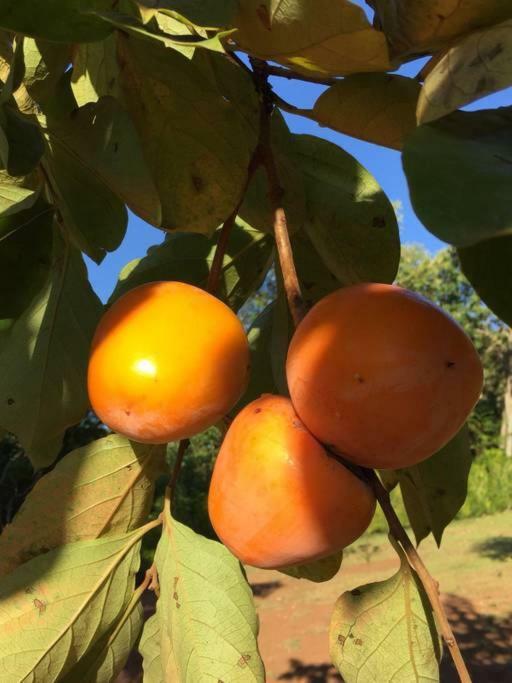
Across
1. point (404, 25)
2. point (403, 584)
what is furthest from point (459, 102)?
point (403, 584)

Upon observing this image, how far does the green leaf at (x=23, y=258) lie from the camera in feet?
3.63

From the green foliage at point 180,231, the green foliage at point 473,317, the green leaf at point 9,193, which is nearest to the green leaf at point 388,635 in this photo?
the green foliage at point 180,231

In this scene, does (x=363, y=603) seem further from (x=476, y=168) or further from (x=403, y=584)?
(x=476, y=168)

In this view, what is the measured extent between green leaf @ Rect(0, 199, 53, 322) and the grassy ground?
5.83 m

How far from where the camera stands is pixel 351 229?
1.23 m

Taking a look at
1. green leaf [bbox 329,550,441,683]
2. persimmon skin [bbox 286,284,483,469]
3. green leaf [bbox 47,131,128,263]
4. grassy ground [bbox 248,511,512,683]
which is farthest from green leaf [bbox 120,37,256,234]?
grassy ground [bbox 248,511,512,683]

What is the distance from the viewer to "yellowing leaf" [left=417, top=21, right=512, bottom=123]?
27.6 inches

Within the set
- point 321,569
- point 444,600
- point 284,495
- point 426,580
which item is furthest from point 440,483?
point 444,600

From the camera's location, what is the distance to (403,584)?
1.06 metres

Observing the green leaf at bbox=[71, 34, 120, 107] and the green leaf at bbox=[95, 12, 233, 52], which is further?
the green leaf at bbox=[71, 34, 120, 107]

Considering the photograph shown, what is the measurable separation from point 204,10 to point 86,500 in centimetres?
82

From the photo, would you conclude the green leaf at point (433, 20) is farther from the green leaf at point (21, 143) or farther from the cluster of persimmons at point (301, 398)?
the green leaf at point (21, 143)

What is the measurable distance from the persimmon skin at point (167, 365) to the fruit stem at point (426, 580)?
224 millimetres

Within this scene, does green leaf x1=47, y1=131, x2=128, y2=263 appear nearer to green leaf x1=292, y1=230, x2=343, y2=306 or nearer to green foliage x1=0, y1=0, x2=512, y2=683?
green foliage x1=0, y1=0, x2=512, y2=683
